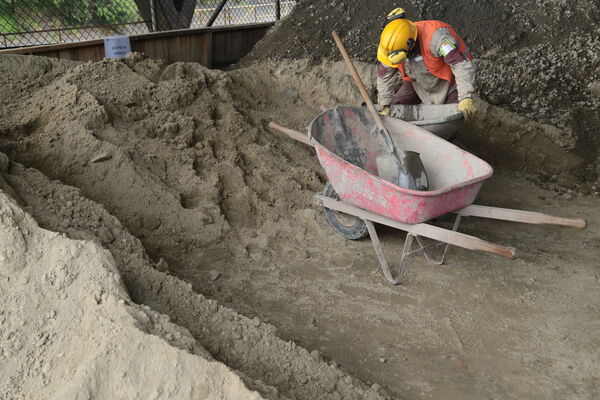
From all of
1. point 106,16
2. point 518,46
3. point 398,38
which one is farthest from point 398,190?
point 106,16

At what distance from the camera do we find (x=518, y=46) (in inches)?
259

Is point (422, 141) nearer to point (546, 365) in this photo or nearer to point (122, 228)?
point (546, 365)

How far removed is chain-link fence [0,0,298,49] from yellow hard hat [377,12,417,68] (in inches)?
172

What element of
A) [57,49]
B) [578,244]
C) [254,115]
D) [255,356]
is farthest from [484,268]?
[57,49]

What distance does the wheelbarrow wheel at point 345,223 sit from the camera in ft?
13.9

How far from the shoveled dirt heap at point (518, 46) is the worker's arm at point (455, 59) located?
184 cm

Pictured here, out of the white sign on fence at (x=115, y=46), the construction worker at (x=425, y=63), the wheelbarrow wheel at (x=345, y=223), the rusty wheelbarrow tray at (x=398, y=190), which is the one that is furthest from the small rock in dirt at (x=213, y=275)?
the white sign on fence at (x=115, y=46)

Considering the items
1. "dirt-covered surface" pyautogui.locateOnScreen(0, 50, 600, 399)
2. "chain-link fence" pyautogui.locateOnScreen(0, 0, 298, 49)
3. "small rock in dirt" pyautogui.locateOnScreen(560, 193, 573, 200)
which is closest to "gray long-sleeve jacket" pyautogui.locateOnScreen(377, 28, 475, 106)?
"dirt-covered surface" pyautogui.locateOnScreen(0, 50, 600, 399)

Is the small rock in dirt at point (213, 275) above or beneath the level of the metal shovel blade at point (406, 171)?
beneath

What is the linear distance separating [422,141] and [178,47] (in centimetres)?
434

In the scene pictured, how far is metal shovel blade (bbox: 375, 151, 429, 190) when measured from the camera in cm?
393

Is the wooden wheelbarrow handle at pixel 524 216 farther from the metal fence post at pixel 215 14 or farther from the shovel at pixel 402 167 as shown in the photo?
the metal fence post at pixel 215 14

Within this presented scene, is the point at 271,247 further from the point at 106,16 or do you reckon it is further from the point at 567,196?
the point at 106,16

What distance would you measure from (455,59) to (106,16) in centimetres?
554
